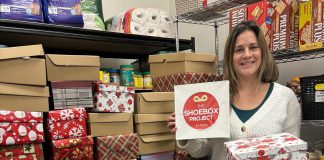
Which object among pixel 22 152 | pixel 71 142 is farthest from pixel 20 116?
pixel 71 142

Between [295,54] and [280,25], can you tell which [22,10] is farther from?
[295,54]

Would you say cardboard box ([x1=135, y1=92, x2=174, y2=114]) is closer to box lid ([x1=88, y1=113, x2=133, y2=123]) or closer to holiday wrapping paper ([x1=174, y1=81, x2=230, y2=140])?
box lid ([x1=88, y1=113, x2=133, y2=123])

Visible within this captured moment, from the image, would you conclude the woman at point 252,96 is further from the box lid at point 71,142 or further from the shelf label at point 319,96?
the box lid at point 71,142

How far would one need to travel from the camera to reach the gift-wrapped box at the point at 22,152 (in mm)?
1619

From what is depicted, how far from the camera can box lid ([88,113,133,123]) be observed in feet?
6.35

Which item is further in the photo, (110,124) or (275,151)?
(110,124)

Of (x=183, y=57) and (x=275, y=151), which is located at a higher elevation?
(x=183, y=57)

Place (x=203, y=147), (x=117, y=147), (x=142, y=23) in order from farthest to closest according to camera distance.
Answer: (x=142, y=23)
(x=117, y=147)
(x=203, y=147)

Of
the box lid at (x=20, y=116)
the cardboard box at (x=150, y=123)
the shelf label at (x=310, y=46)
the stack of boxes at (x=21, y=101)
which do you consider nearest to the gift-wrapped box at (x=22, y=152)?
the stack of boxes at (x=21, y=101)

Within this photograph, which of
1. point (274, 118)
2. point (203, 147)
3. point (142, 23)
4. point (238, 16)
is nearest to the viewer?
point (274, 118)

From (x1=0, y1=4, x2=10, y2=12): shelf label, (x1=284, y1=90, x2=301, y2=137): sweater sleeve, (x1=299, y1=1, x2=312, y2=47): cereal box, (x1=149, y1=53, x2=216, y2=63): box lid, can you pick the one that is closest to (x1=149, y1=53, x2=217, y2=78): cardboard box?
(x1=149, y1=53, x2=216, y2=63): box lid

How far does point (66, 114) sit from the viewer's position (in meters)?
1.81

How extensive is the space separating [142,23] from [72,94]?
0.86m

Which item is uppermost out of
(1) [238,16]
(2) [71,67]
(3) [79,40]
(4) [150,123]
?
(1) [238,16]
